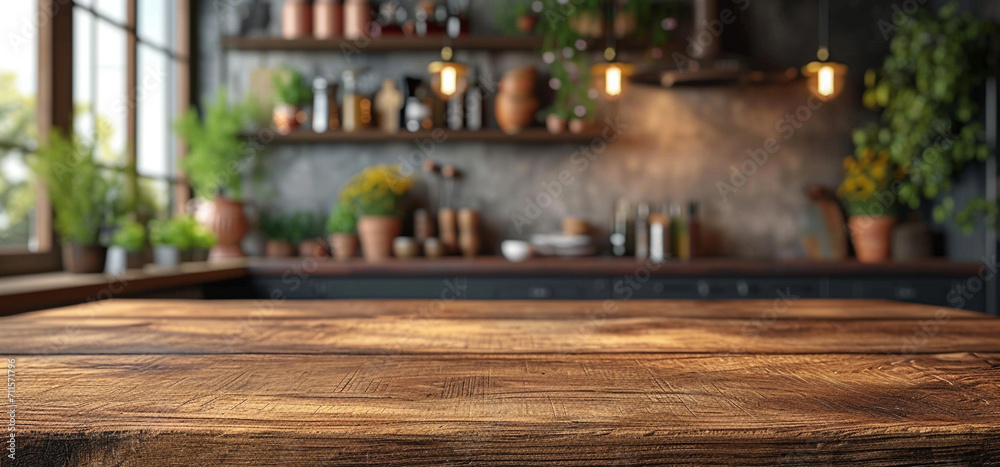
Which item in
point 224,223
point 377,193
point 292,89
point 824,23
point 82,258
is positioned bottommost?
point 82,258

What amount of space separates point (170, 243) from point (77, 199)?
56 centimetres

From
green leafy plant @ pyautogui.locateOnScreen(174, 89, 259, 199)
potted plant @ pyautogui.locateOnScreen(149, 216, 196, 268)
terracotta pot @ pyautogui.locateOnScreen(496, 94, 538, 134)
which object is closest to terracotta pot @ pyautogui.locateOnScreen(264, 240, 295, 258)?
green leafy plant @ pyautogui.locateOnScreen(174, 89, 259, 199)

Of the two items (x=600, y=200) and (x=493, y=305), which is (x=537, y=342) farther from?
(x=600, y=200)

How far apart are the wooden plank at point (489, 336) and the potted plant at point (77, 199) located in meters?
1.20

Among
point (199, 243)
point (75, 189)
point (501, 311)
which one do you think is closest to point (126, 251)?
point (75, 189)

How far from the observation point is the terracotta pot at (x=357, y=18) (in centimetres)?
374

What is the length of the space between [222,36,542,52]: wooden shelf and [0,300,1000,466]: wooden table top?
9.21ft

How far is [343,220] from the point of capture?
3.69 meters

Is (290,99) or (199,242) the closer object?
(199,242)

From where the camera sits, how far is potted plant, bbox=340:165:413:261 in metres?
3.63

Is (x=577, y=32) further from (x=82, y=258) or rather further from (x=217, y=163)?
(x=82, y=258)

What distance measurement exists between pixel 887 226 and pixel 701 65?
1.18 metres

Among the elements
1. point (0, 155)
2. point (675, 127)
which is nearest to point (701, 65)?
point (675, 127)

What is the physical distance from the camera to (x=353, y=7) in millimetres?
3750
